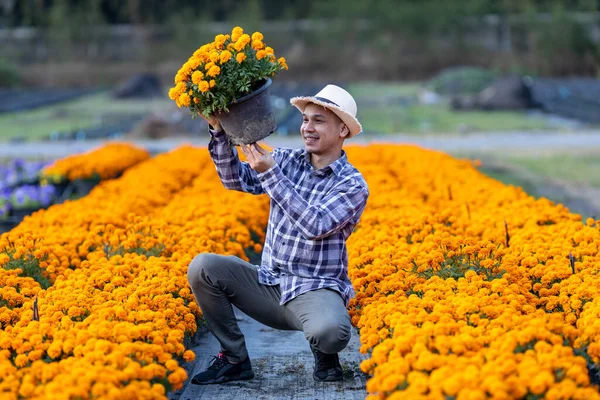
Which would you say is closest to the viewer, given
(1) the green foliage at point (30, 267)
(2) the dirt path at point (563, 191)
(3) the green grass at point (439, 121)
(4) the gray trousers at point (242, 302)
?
(4) the gray trousers at point (242, 302)

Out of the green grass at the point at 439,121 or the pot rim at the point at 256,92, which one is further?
the green grass at the point at 439,121

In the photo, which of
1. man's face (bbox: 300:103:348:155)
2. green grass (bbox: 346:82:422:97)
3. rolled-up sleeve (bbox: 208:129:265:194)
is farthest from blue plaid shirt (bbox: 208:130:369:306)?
green grass (bbox: 346:82:422:97)

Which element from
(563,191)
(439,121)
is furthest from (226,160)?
(439,121)

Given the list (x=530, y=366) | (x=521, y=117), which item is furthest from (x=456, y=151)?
(x=530, y=366)

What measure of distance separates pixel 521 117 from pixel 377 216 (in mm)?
17230

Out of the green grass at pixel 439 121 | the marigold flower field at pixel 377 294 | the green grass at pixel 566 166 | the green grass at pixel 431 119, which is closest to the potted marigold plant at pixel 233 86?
the marigold flower field at pixel 377 294

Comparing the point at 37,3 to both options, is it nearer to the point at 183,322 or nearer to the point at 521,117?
the point at 521,117

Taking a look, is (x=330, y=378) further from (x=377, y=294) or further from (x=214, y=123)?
(x=214, y=123)

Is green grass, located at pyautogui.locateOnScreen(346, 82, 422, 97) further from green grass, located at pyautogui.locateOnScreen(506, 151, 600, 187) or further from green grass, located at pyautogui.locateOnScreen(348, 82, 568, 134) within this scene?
green grass, located at pyautogui.locateOnScreen(506, 151, 600, 187)

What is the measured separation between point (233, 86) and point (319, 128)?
48 centimetres

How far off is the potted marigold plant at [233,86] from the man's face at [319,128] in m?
0.21

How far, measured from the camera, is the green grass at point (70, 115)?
856 inches

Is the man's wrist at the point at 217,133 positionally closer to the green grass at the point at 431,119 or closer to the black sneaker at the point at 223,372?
the black sneaker at the point at 223,372

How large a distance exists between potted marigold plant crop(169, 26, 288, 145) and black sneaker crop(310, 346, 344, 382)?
1.13 metres
